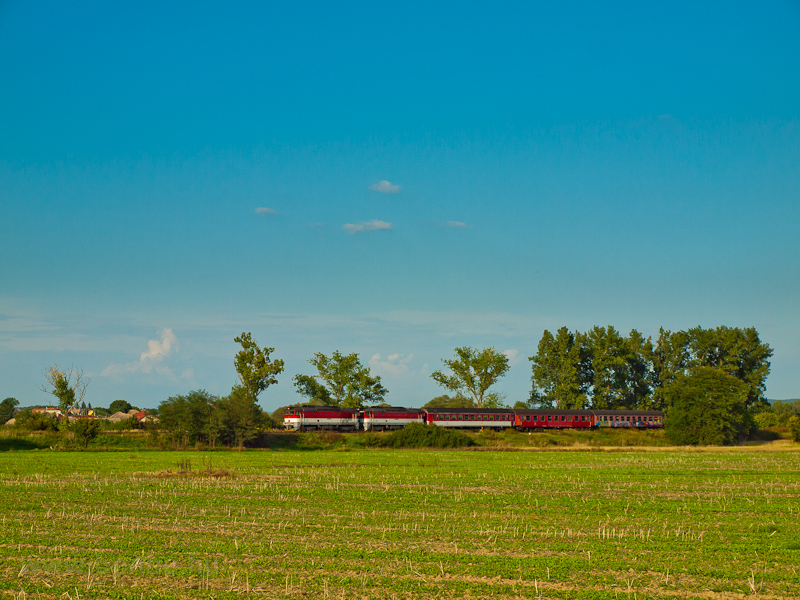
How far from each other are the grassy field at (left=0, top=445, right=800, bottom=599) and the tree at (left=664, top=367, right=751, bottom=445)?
59.6 metres

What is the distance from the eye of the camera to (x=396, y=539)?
19.5m

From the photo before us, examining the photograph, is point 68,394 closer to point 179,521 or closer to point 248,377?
point 248,377

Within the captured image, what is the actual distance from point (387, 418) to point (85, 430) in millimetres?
38632

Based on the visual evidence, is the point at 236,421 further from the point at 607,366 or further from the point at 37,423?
the point at 607,366

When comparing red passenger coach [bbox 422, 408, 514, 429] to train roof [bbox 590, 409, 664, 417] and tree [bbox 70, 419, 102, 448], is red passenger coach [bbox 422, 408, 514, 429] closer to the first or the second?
train roof [bbox 590, 409, 664, 417]

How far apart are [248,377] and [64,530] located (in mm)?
83936

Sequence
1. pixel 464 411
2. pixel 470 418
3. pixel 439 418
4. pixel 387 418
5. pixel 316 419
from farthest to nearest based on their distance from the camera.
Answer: pixel 464 411
pixel 470 418
pixel 387 418
pixel 439 418
pixel 316 419

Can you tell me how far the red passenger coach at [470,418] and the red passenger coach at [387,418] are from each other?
180cm

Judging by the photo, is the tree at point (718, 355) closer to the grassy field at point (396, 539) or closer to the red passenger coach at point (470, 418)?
the red passenger coach at point (470, 418)

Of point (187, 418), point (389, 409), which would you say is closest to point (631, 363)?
point (389, 409)

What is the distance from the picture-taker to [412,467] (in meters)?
50.1

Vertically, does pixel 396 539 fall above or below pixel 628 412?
below

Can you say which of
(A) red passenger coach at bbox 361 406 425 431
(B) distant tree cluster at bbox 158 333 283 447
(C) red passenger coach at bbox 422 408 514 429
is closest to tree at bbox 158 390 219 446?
(B) distant tree cluster at bbox 158 333 283 447

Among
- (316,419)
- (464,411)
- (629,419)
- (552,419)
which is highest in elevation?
(464,411)
